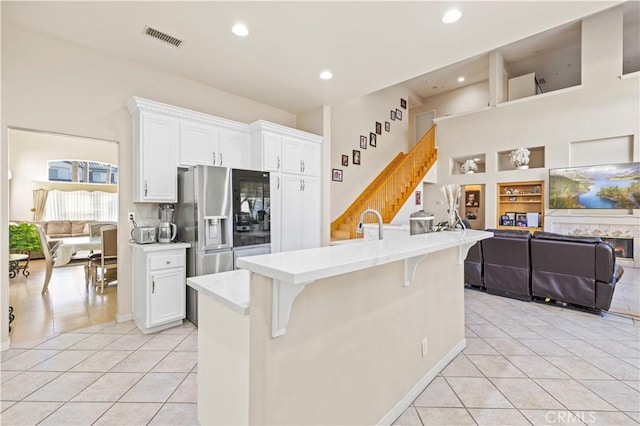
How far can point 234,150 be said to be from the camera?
4086 mm

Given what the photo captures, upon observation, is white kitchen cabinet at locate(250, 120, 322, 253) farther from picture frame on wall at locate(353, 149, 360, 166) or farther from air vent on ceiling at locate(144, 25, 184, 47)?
picture frame on wall at locate(353, 149, 360, 166)

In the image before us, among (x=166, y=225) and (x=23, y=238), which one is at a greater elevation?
(x=166, y=225)

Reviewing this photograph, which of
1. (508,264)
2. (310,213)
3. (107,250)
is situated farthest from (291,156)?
(508,264)

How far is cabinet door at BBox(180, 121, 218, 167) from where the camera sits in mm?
3589

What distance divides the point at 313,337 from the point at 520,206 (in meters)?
8.93

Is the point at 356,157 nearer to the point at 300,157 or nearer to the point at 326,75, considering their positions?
the point at 300,157

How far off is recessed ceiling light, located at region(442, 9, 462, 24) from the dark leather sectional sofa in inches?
120

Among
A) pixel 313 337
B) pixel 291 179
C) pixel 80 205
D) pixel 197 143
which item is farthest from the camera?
pixel 80 205

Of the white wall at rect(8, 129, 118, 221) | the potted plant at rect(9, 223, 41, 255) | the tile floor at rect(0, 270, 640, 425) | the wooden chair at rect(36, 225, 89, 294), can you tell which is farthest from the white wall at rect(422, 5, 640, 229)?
the potted plant at rect(9, 223, 41, 255)

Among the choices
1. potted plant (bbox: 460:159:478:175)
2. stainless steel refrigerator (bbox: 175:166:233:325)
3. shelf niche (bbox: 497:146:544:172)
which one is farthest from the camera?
potted plant (bbox: 460:159:478:175)

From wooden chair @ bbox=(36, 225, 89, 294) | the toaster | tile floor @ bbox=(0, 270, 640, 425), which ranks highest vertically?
the toaster

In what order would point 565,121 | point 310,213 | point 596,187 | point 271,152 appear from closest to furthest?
point 271,152
point 310,213
point 596,187
point 565,121

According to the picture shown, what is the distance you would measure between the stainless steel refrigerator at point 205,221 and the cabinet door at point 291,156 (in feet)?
3.56

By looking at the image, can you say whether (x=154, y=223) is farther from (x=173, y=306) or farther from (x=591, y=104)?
(x=591, y=104)
